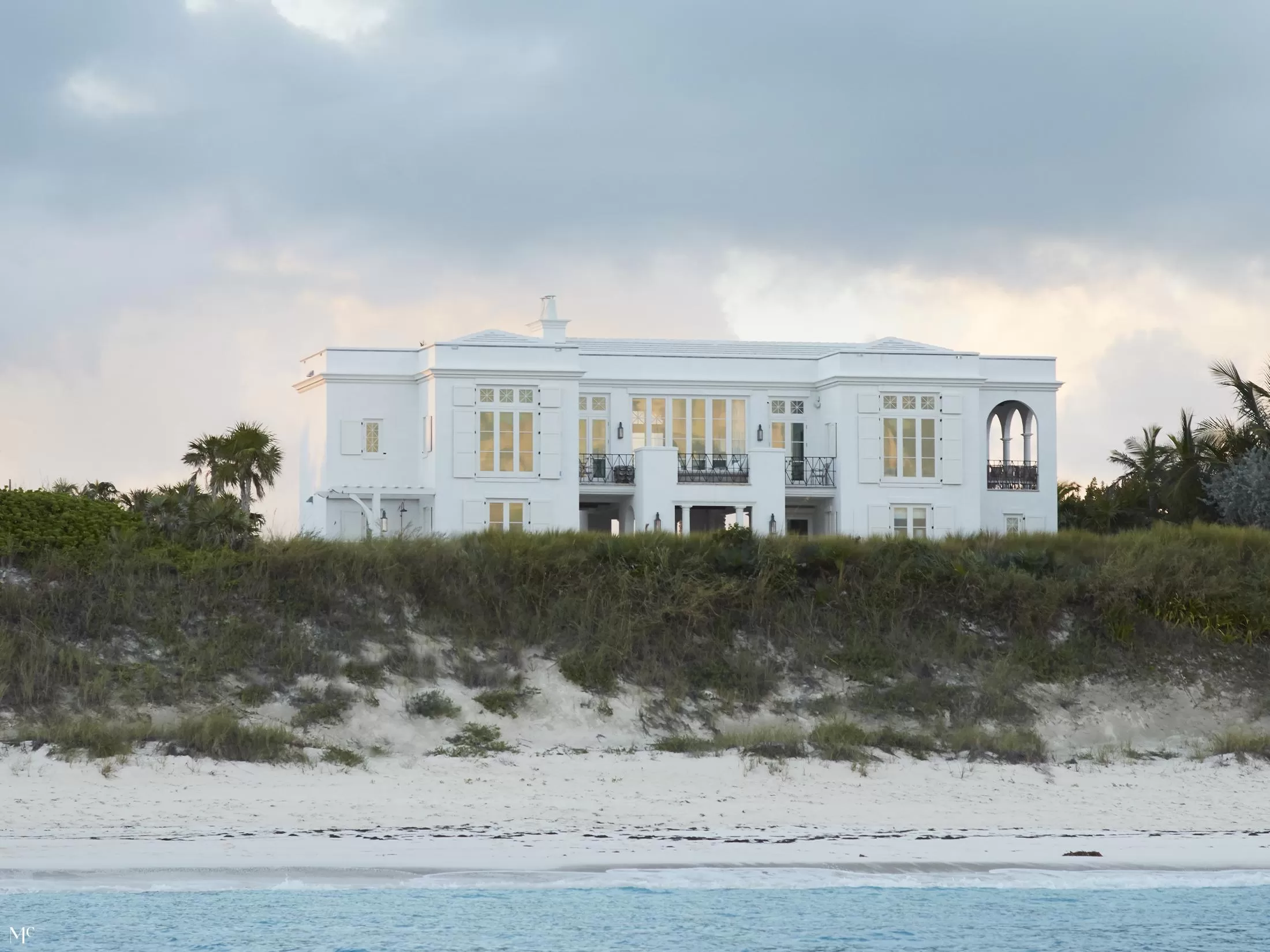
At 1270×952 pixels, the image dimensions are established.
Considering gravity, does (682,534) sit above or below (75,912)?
above

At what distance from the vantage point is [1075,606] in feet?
73.0

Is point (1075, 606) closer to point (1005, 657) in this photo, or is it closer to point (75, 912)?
Answer: point (1005, 657)

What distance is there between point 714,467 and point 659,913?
3075cm

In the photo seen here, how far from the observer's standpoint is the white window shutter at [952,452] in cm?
4284

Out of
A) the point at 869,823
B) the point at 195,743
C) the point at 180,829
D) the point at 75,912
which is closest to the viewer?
the point at 75,912

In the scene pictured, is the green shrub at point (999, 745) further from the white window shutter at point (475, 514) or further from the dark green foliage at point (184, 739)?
the white window shutter at point (475, 514)

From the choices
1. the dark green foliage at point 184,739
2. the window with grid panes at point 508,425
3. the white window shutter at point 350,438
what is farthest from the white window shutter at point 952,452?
the dark green foliage at point 184,739

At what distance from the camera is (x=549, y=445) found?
135 feet

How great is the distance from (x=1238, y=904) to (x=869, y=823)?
133 inches

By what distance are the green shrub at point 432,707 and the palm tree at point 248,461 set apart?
972 inches

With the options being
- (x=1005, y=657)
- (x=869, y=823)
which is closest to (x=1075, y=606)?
(x=1005, y=657)

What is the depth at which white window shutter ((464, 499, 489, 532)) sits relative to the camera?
40281 millimetres

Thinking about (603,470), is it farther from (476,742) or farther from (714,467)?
(476,742)

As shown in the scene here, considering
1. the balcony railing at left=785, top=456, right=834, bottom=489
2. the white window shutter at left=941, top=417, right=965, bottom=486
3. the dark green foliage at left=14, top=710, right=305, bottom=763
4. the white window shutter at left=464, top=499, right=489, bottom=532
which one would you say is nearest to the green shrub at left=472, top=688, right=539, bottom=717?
the dark green foliage at left=14, top=710, right=305, bottom=763
